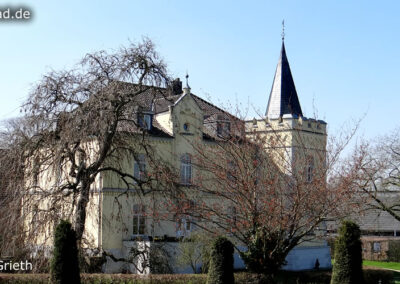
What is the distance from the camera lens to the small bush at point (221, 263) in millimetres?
17219

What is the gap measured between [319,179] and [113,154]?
8.75m

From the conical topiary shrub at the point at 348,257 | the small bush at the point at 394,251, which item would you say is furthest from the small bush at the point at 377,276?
the small bush at the point at 394,251

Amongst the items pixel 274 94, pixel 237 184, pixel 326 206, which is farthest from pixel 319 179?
pixel 274 94

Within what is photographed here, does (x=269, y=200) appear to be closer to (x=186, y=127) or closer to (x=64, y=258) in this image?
(x=64, y=258)

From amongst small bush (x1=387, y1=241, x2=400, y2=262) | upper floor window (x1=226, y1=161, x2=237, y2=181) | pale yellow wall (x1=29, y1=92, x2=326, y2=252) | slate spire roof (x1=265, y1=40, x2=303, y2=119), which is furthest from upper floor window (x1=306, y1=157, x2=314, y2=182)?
small bush (x1=387, y1=241, x2=400, y2=262)

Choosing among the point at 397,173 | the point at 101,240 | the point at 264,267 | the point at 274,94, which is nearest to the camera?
the point at 264,267

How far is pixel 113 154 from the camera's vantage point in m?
22.4

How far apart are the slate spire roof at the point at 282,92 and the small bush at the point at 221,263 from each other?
72.9 ft

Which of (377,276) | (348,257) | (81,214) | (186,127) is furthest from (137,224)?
(348,257)

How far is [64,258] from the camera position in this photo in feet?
55.0

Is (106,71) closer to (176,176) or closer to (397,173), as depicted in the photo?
(176,176)

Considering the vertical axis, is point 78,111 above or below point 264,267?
above

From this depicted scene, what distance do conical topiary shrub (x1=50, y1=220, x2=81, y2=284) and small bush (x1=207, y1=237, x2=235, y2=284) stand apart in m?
4.13

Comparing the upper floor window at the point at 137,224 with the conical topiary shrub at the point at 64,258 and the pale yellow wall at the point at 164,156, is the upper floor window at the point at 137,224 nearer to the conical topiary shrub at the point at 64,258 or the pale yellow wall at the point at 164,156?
the pale yellow wall at the point at 164,156
